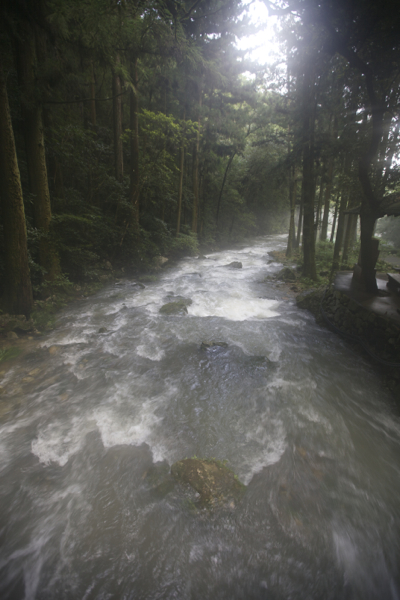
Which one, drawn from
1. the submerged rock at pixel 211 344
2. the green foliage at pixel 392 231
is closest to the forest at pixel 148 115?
the submerged rock at pixel 211 344

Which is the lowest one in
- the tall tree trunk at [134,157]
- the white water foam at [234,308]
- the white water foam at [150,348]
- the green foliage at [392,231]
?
the white water foam at [150,348]

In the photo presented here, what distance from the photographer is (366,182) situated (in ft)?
20.6

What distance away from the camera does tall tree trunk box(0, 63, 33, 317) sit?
5660 millimetres

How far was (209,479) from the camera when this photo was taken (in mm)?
3221

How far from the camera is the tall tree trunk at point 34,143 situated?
667 centimetres

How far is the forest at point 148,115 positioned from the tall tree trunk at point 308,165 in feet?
0.16

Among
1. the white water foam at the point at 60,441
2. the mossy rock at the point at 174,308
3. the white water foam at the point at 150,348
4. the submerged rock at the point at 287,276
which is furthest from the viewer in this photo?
the submerged rock at the point at 287,276

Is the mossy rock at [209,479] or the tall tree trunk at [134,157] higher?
the tall tree trunk at [134,157]

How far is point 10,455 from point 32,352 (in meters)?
2.72

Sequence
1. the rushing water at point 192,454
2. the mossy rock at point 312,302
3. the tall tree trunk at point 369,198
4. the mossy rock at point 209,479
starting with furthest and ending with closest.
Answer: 1. the mossy rock at point 312,302
2. the tall tree trunk at point 369,198
3. the mossy rock at point 209,479
4. the rushing water at point 192,454

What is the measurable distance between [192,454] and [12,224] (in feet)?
21.1

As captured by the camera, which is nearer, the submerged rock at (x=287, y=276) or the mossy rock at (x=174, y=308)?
the mossy rock at (x=174, y=308)

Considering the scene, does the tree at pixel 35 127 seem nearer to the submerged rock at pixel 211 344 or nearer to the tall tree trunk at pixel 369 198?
the submerged rock at pixel 211 344

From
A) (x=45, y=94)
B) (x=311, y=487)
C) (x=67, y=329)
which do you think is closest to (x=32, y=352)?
(x=67, y=329)
